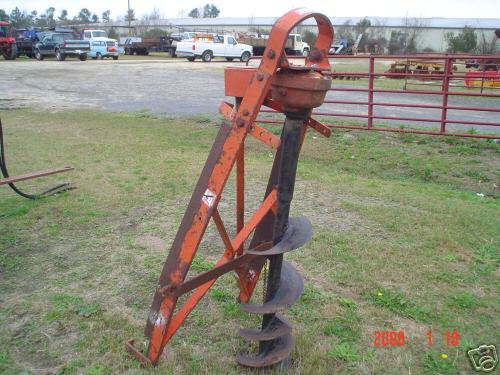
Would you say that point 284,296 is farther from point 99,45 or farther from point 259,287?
point 99,45

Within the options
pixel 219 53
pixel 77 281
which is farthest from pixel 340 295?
pixel 219 53

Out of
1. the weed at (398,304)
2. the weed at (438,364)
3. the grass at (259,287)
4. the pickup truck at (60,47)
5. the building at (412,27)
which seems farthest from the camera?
the building at (412,27)

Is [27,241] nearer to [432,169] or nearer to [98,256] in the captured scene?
[98,256]

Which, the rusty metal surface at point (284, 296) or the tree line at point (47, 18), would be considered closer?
the rusty metal surface at point (284, 296)

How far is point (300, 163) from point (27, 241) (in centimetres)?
419

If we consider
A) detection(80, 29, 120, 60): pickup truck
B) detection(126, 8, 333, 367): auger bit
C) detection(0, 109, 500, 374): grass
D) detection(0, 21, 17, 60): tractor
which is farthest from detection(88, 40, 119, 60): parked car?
detection(126, 8, 333, 367): auger bit

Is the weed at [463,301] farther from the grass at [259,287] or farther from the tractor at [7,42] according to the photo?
the tractor at [7,42]

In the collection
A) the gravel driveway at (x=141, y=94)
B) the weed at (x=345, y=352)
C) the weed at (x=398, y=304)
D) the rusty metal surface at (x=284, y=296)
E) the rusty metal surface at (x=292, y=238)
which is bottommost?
the weed at (x=345, y=352)

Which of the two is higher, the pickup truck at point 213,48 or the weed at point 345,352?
the pickup truck at point 213,48

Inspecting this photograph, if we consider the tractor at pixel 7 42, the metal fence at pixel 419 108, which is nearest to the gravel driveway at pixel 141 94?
the metal fence at pixel 419 108

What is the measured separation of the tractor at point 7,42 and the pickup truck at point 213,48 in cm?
1072

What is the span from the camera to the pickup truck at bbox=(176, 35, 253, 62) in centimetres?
3084

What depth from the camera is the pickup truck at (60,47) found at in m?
29.7

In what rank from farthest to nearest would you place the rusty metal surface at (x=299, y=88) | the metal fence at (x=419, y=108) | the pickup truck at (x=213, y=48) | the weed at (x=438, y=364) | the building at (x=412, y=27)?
the building at (x=412, y=27)
the pickup truck at (x=213, y=48)
the metal fence at (x=419, y=108)
the weed at (x=438, y=364)
the rusty metal surface at (x=299, y=88)
